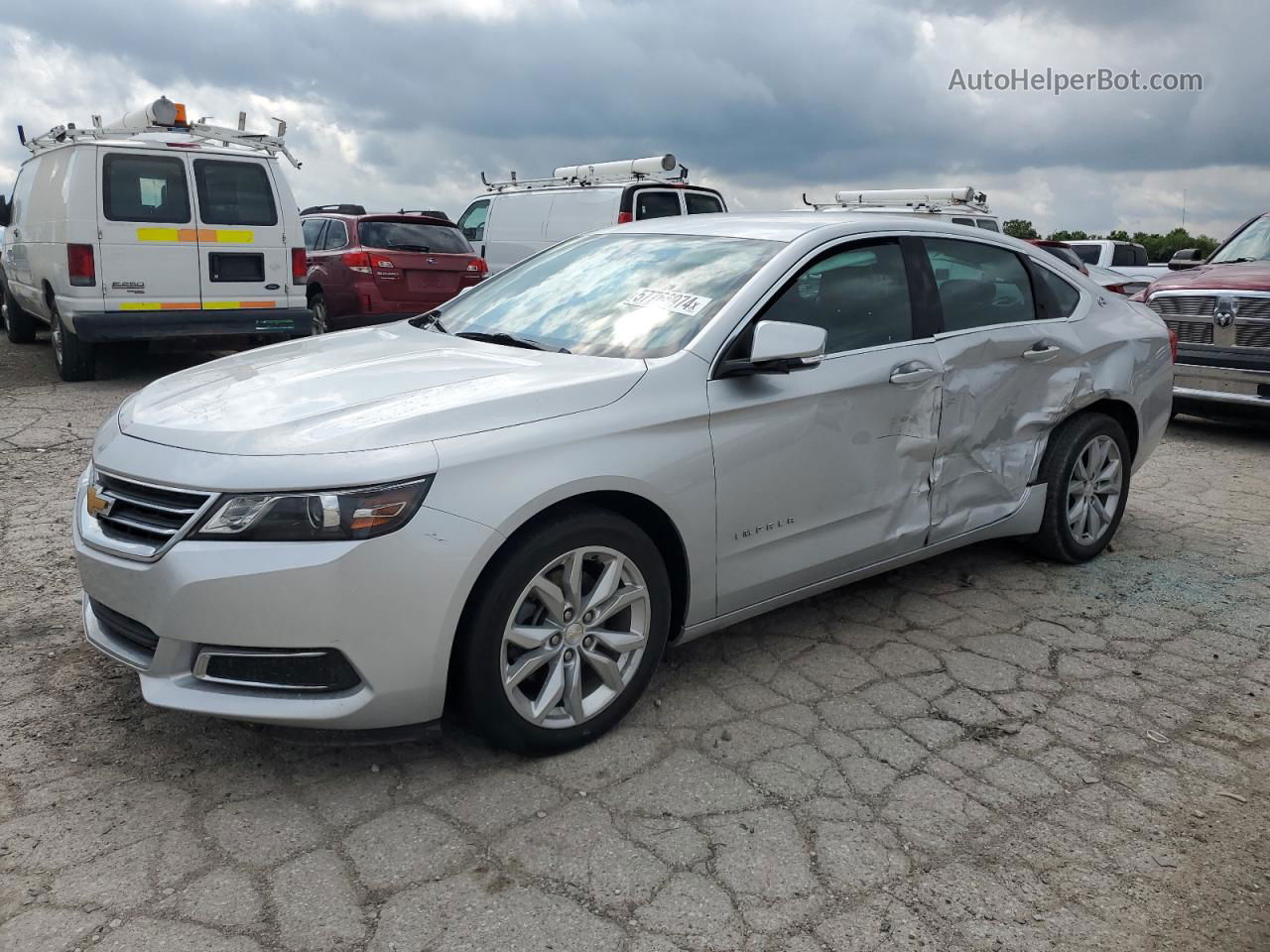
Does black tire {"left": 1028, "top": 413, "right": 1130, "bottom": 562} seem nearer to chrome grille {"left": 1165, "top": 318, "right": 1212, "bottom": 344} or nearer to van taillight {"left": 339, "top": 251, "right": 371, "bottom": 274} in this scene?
chrome grille {"left": 1165, "top": 318, "right": 1212, "bottom": 344}

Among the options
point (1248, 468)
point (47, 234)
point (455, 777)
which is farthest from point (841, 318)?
point (47, 234)

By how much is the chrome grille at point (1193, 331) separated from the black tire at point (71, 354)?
9.20m

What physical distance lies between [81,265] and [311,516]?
7400 mm

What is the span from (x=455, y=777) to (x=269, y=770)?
53cm

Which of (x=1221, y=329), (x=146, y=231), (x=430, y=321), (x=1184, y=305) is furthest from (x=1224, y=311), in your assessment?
(x=146, y=231)

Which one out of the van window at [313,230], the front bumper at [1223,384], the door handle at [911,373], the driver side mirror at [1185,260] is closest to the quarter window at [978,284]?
the door handle at [911,373]

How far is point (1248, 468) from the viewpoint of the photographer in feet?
23.9

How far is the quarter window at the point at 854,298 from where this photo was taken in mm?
3674

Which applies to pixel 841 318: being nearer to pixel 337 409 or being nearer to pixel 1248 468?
pixel 337 409

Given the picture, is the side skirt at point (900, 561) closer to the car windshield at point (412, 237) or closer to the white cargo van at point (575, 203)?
the white cargo van at point (575, 203)

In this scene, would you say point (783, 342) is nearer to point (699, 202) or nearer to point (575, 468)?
point (575, 468)

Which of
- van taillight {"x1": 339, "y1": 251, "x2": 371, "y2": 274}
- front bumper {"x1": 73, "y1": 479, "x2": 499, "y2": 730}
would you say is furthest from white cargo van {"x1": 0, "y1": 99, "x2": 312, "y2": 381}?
front bumper {"x1": 73, "y1": 479, "x2": 499, "y2": 730}

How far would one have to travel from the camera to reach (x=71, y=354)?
31.0ft

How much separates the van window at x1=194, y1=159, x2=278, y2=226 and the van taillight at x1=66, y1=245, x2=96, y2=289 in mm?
968
